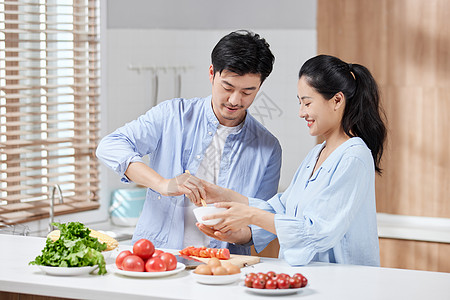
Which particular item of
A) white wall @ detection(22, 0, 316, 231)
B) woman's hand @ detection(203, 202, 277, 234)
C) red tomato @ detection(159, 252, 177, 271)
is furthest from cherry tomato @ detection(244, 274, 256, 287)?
white wall @ detection(22, 0, 316, 231)

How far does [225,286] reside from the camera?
2035 mm

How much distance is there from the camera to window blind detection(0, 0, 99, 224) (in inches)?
154

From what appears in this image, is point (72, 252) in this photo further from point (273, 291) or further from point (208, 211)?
point (273, 291)

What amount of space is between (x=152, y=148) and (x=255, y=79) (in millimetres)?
579

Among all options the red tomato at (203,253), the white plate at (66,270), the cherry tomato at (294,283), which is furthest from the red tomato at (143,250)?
the cherry tomato at (294,283)

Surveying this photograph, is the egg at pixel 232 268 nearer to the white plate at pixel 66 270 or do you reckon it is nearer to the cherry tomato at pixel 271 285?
the cherry tomato at pixel 271 285

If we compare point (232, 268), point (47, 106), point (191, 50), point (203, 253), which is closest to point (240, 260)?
point (203, 253)

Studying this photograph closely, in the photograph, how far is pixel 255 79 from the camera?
2664mm

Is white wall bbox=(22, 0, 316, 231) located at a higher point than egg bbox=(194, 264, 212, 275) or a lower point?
higher

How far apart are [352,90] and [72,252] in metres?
1.15

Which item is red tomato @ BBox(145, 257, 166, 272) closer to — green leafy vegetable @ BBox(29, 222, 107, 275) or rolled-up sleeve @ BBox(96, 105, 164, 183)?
green leafy vegetable @ BBox(29, 222, 107, 275)

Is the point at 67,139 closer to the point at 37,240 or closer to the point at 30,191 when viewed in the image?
the point at 30,191

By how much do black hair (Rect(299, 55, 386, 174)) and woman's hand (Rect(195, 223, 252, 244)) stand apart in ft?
1.85

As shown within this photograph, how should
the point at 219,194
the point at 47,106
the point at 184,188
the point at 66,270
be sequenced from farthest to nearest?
the point at 47,106 → the point at 219,194 → the point at 184,188 → the point at 66,270
